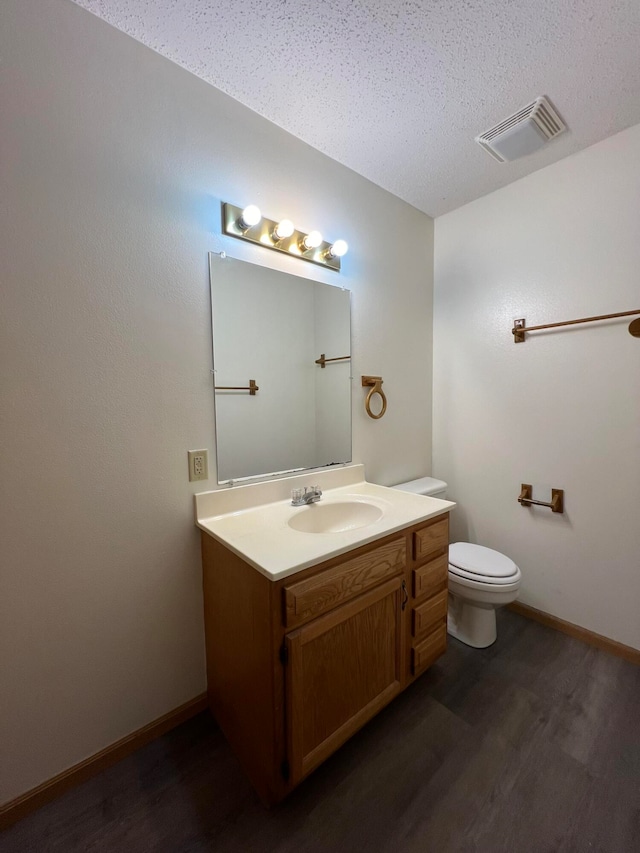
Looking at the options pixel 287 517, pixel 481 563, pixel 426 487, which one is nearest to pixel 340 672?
pixel 287 517

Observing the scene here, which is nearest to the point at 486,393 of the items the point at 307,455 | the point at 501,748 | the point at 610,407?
the point at 610,407

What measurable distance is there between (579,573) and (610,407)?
2.93 feet

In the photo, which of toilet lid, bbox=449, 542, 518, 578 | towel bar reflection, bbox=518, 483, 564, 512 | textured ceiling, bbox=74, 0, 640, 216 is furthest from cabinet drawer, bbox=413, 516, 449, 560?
textured ceiling, bbox=74, 0, 640, 216

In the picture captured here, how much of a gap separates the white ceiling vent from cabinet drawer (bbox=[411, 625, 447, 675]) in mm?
2294

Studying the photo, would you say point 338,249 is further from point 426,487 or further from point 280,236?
point 426,487

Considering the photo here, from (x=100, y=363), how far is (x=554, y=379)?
214 cm

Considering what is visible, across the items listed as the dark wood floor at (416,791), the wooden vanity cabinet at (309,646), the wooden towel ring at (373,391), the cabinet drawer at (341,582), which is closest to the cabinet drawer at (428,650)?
the wooden vanity cabinet at (309,646)

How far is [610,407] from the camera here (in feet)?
5.54

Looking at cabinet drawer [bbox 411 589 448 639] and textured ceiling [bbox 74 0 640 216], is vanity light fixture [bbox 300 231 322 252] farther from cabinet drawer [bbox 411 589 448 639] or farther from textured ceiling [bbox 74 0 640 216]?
cabinet drawer [bbox 411 589 448 639]

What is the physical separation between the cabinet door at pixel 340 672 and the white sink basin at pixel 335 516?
32 cm

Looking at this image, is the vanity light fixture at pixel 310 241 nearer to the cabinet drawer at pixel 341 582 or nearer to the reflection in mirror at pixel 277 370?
the reflection in mirror at pixel 277 370

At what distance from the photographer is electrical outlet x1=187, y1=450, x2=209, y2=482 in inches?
53.1

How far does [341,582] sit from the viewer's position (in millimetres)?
1105

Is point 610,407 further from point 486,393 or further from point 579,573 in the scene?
point 579,573
